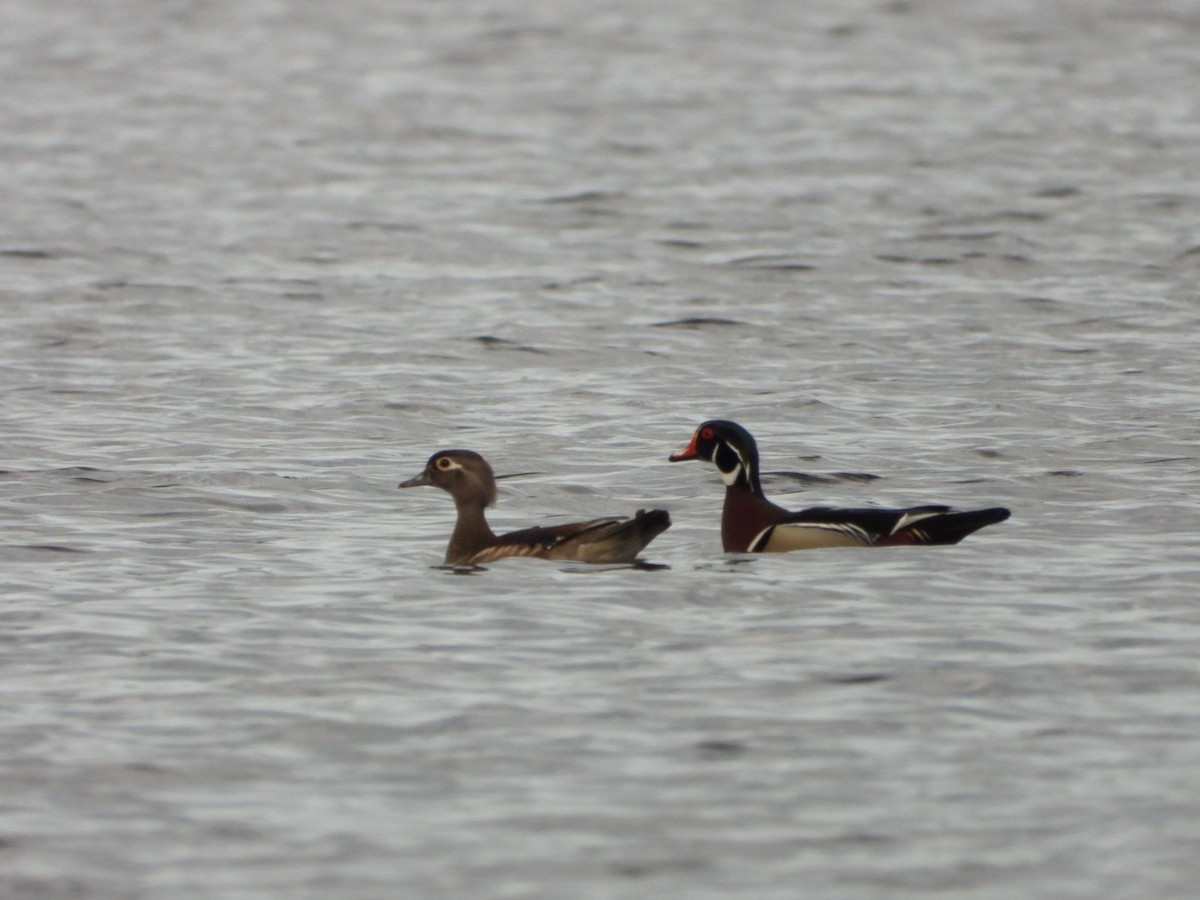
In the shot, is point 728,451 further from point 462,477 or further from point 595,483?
point 595,483

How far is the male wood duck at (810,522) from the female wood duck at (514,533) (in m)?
0.62

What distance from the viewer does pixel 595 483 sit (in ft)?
53.1

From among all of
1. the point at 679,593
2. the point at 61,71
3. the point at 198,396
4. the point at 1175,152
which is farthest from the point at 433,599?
the point at 61,71

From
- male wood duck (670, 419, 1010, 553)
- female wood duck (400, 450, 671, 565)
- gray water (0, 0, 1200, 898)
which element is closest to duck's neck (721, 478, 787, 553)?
male wood duck (670, 419, 1010, 553)

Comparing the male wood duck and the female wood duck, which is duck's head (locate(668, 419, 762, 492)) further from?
the female wood duck

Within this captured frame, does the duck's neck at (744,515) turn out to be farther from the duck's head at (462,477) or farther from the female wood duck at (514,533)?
the duck's head at (462,477)

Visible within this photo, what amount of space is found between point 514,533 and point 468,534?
28 centimetres

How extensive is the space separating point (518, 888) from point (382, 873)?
1.65 feet

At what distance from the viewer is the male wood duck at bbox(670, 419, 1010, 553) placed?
43.7ft

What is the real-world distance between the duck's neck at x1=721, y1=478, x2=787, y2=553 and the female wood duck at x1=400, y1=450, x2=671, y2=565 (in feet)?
1.92

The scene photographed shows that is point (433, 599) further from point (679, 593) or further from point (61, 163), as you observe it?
point (61, 163)

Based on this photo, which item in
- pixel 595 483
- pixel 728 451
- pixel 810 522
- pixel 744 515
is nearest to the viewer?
pixel 810 522

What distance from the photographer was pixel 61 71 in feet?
146

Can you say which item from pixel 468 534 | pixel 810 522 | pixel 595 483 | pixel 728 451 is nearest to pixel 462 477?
pixel 468 534
